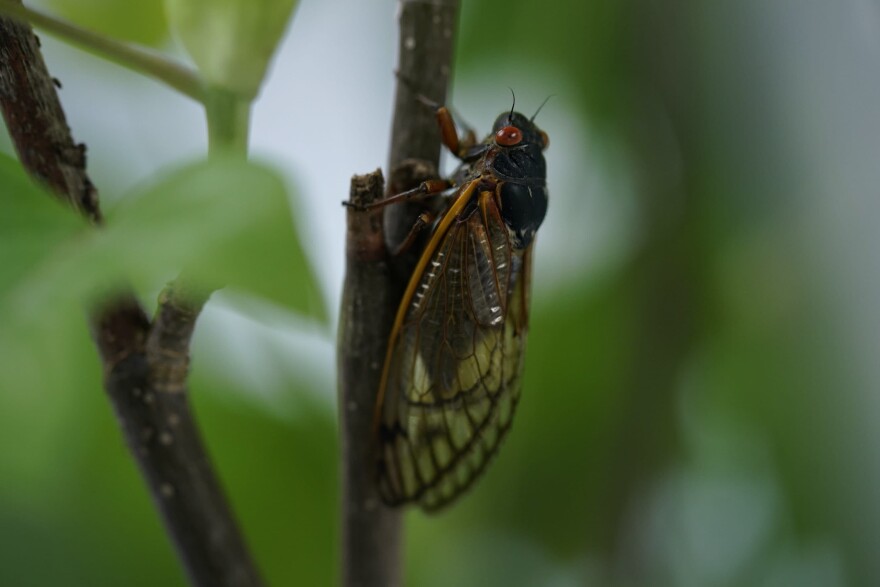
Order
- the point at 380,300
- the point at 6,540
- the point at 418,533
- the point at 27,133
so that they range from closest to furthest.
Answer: the point at 27,133 < the point at 380,300 < the point at 6,540 < the point at 418,533

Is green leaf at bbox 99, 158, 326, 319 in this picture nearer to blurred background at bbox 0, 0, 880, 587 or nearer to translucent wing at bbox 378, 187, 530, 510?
translucent wing at bbox 378, 187, 530, 510

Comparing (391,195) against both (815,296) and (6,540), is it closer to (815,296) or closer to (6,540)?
(6,540)

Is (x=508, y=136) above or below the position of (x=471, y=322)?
above

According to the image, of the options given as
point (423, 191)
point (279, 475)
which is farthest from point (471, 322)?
point (279, 475)

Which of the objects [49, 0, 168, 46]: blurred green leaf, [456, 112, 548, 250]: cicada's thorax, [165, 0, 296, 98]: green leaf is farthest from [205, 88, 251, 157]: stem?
[456, 112, 548, 250]: cicada's thorax

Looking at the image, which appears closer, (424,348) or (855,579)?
(424,348)

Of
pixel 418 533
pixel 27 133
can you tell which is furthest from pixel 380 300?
pixel 418 533

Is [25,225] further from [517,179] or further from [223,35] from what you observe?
[517,179]
